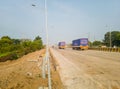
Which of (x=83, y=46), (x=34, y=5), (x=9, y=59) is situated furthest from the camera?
(x=83, y=46)

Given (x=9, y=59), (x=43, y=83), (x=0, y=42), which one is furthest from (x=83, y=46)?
(x=43, y=83)

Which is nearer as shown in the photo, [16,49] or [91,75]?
[91,75]

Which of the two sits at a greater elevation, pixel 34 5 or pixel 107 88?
pixel 34 5

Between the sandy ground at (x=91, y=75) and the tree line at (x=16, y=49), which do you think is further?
the tree line at (x=16, y=49)

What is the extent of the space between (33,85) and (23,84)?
0.56 meters

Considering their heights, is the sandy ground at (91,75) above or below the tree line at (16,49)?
below

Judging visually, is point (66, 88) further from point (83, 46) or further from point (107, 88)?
point (83, 46)

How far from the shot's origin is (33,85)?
30.0ft

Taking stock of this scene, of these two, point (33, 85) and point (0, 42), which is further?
point (0, 42)

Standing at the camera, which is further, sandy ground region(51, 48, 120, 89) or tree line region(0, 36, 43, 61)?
tree line region(0, 36, 43, 61)

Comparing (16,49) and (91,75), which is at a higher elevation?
(16,49)

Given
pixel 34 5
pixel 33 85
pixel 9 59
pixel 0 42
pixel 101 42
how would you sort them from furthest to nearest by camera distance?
pixel 101 42 → pixel 0 42 → pixel 9 59 → pixel 34 5 → pixel 33 85

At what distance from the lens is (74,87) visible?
28.5 ft

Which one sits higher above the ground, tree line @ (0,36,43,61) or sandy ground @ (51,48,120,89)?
tree line @ (0,36,43,61)
